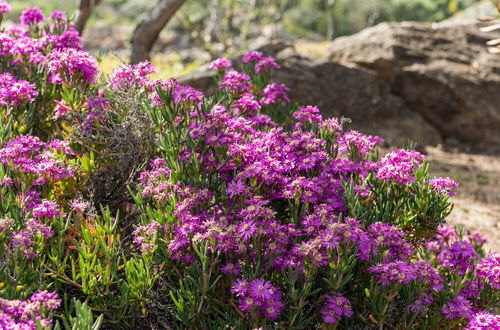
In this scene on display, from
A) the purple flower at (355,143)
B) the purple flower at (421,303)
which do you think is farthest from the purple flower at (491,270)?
the purple flower at (355,143)

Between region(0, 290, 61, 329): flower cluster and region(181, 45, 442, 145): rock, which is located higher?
region(0, 290, 61, 329): flower cluster

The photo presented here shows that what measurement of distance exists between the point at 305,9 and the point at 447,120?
20787 millimetres

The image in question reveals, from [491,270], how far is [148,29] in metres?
5.58

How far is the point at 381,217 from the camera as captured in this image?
9.37 feet

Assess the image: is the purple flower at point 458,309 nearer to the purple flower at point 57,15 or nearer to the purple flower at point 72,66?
the purple flower at point 72,66

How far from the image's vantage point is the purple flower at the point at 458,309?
102 inches

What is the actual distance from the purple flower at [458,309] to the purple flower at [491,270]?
21 cm

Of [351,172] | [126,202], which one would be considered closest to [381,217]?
[351,172]

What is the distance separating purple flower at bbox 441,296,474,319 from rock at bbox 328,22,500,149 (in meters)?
6.15

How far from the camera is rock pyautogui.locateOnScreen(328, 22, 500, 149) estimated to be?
822 cm

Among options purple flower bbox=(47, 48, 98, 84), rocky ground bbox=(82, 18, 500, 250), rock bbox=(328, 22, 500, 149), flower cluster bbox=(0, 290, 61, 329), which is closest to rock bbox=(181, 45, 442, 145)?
rocky ground bbox=(82, 18, 500, 250)

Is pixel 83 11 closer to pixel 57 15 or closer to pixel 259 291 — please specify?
pixel 57 15

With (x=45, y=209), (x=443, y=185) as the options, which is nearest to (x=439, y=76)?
(x=443, y=185)

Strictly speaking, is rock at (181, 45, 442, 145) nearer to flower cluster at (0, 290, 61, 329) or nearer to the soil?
the soil
